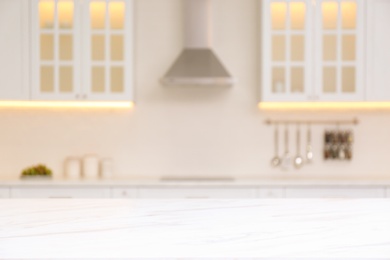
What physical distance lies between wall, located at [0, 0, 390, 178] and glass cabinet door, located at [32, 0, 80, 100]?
0.36 m

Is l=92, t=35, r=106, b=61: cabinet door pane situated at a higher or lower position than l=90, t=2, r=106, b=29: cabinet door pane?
lower

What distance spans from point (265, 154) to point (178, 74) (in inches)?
38.9

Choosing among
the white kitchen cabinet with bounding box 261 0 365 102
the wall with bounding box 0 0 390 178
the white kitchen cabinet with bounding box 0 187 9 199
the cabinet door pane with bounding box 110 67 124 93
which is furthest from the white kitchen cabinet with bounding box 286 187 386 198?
the white kitchen cabinet with bounding box 0 187 9 199

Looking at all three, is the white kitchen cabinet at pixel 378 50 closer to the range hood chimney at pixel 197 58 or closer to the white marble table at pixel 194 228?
the range hood chimney at pixel 197 58

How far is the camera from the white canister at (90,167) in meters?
3.84

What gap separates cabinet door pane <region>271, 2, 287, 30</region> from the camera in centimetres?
374

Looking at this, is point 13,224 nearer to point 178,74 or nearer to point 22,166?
point 178,74

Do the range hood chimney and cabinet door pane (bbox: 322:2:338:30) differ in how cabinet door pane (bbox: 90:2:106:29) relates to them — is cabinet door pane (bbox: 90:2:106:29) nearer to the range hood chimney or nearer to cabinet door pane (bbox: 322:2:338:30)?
the range hood chimney

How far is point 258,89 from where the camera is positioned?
4.02m

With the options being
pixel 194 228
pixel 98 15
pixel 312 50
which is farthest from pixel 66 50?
pixel 194 228

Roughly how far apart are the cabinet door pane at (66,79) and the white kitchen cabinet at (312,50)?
1452 mm

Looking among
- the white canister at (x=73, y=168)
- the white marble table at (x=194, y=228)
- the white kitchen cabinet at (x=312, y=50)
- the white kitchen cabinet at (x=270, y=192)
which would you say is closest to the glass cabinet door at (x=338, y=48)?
the white kitchen cabinet at (x=312, y=50)

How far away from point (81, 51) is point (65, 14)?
0.31 metres

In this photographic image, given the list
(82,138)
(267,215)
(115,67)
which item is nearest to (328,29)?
(115,67)
